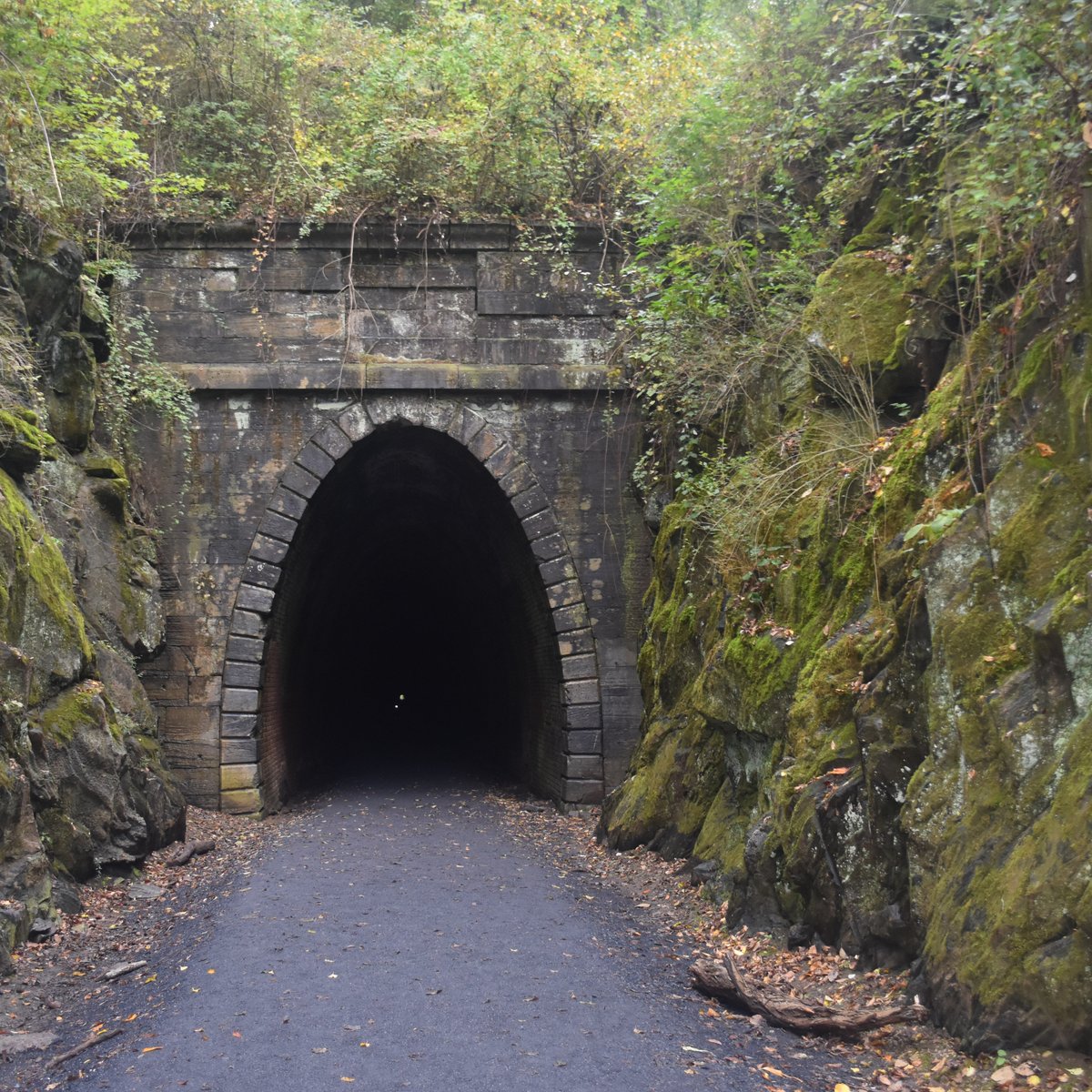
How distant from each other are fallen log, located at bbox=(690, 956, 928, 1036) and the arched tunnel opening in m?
6.49

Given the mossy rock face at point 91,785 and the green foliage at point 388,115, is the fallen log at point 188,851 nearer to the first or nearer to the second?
the mossy rock face at point 91,785

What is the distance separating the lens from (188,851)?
27.6 ft

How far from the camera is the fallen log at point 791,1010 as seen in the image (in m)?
3.97

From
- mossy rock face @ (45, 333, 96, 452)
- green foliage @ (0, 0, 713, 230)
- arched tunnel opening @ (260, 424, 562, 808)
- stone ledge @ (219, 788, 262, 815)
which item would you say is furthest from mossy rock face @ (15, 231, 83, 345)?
stone ledge @ (219, 788, 262, 815)

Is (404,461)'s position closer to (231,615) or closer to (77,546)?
(231,615)

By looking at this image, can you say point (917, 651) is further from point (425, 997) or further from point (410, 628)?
point (410, 628)

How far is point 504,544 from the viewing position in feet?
42.1

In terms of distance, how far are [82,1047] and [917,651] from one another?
13.8ft

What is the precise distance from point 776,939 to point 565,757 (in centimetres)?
556

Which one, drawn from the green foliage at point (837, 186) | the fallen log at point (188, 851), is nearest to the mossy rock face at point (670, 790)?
the green foliage at point (837, 186)

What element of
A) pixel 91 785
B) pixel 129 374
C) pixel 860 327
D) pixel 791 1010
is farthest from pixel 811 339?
pixel 129 374

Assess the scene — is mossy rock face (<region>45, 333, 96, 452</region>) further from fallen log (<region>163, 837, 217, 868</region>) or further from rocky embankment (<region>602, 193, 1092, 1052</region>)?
rocky embankment (<region>602, 193, 1092, 1052</region>)

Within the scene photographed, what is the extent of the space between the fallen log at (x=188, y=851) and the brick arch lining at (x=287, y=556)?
4.95 ft

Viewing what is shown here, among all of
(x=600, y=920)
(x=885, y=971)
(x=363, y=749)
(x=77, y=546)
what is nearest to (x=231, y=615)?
(x=77, y=546)
